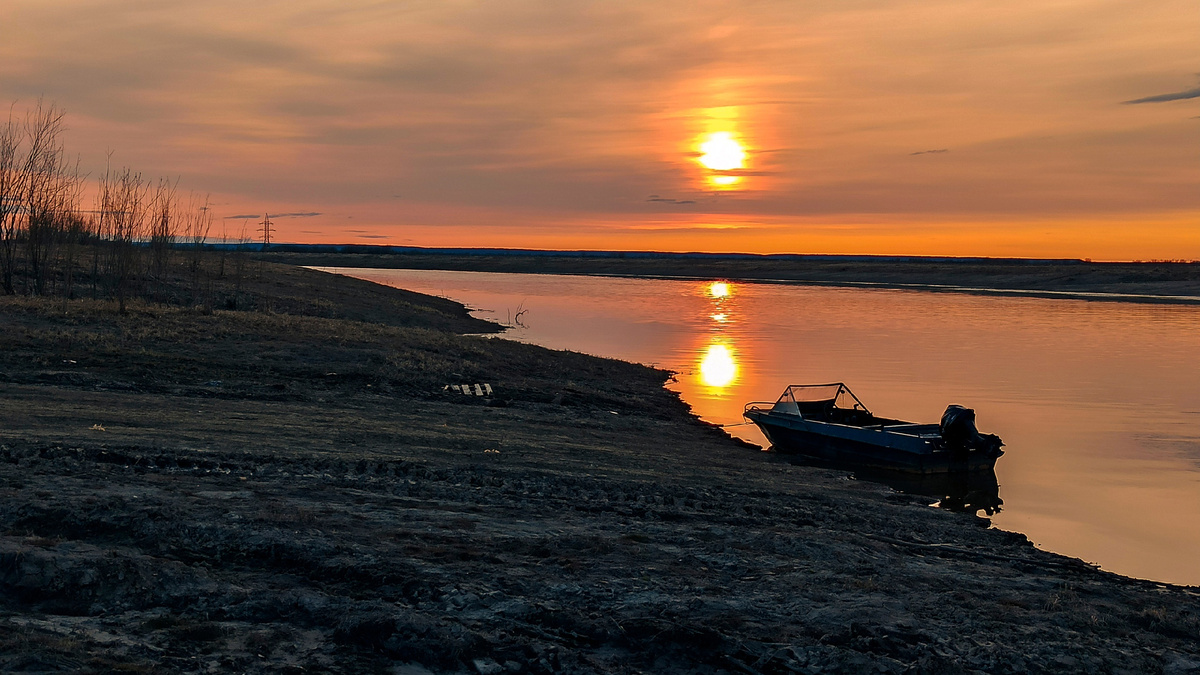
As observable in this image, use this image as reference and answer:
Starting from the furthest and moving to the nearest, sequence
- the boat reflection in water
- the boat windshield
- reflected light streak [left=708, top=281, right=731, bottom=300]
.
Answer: reflected light streak [left=708, top=281, right=731, bottom=300] < the boat windshield < the boat reflection in water

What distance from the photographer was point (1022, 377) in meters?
34.8

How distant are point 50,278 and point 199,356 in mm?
21068

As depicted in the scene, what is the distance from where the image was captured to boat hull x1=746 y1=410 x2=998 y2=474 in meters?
18.8

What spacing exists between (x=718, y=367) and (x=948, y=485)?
18.7 metres

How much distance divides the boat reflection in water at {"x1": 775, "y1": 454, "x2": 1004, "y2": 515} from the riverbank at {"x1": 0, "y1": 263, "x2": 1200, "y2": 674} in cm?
95

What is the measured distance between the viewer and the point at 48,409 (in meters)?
15.7

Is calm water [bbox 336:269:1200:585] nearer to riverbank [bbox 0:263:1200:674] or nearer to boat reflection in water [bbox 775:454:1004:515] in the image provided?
boat reflection in water [bbox 775:454:1004:515]

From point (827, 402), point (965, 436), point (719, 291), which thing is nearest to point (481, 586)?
point (965, 436)

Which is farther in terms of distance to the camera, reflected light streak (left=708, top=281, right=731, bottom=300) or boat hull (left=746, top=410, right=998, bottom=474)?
reflected light streak (left=708, top=281, right=731, bottom=300)

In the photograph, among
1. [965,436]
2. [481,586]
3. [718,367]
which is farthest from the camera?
[718,367]

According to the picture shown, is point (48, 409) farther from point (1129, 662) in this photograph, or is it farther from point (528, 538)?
point (1129, 662)

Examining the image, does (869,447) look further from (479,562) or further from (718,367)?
(718,367)

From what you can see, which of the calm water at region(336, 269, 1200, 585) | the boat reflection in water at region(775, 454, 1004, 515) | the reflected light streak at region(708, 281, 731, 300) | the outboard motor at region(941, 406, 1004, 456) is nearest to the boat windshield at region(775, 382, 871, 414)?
the calm water at region(336, 269, 1200, 585)

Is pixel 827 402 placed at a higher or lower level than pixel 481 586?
higher
